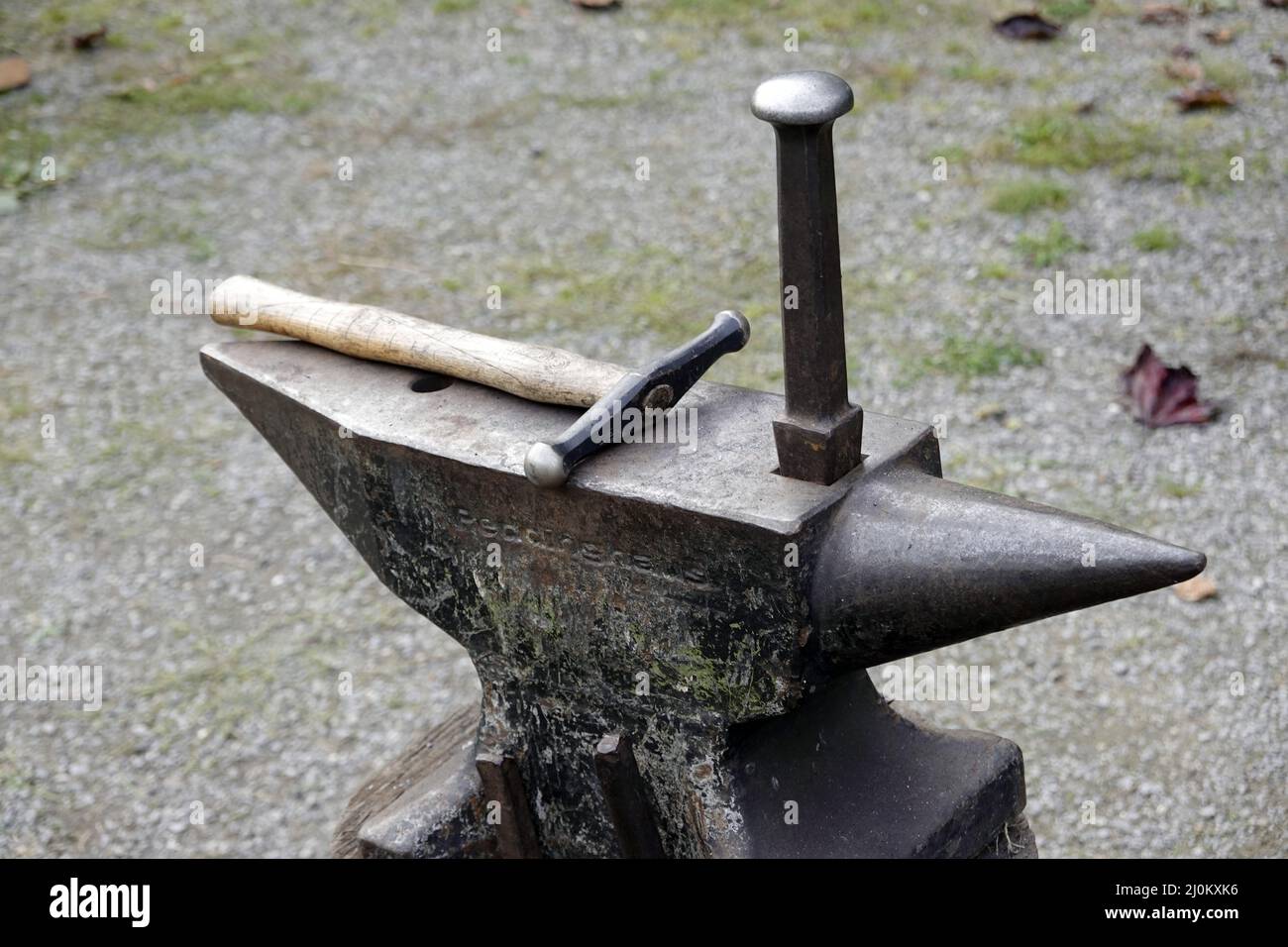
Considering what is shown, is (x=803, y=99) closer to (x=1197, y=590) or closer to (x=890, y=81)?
(x=1197, y=590)

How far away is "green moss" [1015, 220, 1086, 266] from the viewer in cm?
541

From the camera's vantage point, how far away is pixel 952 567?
2.00 m

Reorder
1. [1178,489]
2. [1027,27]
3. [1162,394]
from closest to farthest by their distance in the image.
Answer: [1178,489] → [1162,394] → [1027,27]

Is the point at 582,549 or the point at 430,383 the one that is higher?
the point at 430,383

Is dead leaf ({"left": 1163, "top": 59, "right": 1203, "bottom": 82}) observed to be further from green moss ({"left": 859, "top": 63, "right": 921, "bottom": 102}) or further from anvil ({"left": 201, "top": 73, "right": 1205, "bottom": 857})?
anvil ({"left": 201, "top": 73, "right": 1205, "bottom": 857})

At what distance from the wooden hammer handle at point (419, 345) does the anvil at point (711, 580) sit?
47mm

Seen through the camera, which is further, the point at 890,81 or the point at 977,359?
the point at 890,81

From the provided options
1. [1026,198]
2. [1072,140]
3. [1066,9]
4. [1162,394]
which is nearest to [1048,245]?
[1026,198]

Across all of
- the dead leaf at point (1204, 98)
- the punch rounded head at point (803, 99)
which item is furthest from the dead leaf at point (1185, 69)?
the punch rounded head at point (803, 99)

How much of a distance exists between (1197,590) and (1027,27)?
3981mm

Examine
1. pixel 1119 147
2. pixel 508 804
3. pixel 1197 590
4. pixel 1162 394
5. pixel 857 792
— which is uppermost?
pixel 1119 147

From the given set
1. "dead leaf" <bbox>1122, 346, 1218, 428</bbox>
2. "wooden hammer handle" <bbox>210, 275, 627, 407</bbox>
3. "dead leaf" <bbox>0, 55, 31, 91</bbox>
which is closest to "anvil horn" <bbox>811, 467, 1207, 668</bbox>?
"wooden hammer handle" <bbox>210, 275, 627, 407</bbox>

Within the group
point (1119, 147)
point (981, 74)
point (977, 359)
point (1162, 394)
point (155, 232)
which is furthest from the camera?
point (981, 74)
